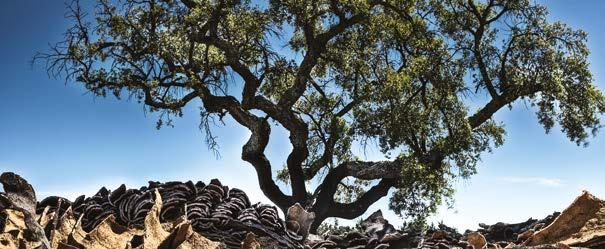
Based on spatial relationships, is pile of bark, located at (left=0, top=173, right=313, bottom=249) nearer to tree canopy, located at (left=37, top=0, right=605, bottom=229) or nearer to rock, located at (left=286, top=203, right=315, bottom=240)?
rock, located at (left=286, top=203, right=315, bottom=240)

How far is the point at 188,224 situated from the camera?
11.2 feet

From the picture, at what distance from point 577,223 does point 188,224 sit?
8.12 feet

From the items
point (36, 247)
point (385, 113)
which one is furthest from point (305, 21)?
point (36, 247)

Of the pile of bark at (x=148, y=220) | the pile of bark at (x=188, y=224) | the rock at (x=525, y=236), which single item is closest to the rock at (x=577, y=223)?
the pile of bark at (x=188, y=224)

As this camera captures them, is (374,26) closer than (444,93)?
No

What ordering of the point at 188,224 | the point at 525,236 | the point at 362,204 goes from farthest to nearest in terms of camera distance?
1. the point at 362,204
2. the point at 525,236
3. the point at 188,224

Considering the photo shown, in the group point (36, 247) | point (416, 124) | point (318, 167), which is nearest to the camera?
point (36, 247)

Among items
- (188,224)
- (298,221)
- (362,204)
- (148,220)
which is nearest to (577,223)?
(298,221)

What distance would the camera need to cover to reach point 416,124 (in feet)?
71.5

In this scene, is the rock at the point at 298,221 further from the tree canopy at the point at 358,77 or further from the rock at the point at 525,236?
the tree canopy at the point at 358,77

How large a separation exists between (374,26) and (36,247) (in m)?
22.5

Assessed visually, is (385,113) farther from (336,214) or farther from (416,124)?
(336,214)

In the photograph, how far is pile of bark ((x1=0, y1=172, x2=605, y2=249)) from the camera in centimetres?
352

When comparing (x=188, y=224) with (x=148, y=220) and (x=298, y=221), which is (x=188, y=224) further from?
(x=298, y=221)
